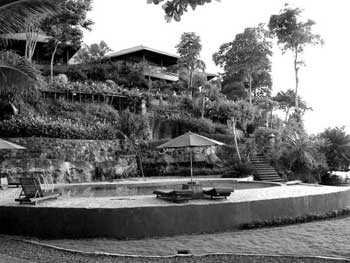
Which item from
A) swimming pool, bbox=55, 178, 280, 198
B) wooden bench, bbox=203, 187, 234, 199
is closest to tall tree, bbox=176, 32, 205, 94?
swimming pool, bbox=55, 178, 280, 198

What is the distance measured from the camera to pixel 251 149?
2230 centimetres

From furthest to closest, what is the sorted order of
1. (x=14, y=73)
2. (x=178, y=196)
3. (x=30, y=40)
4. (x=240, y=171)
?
(x=30, y=40) < (x=240, y=171) < (x=14, y=73) < (x=178, y=196)

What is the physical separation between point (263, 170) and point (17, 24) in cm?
1560

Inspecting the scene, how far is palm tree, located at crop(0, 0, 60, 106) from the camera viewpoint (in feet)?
25.1

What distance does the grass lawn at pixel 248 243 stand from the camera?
657 centimetres

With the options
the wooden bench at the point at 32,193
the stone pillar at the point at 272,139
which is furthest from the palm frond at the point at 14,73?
the stone pillar at the point at 272,139

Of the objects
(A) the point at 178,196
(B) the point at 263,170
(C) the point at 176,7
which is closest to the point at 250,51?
(B) the point at 263,170

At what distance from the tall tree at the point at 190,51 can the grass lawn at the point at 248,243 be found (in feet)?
88.2

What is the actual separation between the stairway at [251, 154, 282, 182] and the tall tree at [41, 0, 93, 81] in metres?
19.7

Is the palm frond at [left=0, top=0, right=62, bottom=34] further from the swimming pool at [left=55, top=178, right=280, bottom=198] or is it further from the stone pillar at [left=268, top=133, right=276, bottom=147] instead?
the stone pillar at [left=268, top=133, right=276, bottom=147]

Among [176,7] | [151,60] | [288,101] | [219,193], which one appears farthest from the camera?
[288,101]

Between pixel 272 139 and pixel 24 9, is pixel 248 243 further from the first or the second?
pixel 272 139

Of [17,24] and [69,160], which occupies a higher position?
[17,24]

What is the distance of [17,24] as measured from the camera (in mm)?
8305
